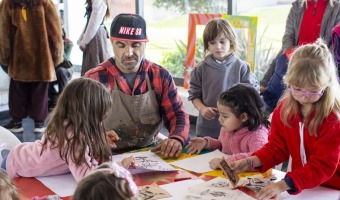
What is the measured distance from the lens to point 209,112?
2.79m

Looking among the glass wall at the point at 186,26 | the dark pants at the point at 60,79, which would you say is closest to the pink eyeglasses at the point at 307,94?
the glass wall at the point at 186,26

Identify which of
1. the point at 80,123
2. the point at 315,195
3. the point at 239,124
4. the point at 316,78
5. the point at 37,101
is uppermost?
the point at 316,78

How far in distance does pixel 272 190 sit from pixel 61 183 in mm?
798

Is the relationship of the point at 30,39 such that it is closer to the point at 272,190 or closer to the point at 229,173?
A: the point at 229,173

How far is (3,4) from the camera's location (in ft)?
15.5

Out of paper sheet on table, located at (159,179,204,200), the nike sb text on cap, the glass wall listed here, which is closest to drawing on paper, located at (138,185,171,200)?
paper sheet on table, located at (159,179,204,200)

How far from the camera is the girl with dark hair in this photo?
223 centimetres

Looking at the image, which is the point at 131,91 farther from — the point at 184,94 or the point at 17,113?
the point at 17,113

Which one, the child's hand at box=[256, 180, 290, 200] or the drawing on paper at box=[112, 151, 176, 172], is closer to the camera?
the child's hand at box=[256, 180, 290, 200]

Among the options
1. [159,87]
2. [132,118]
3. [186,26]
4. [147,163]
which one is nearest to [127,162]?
[147,163]

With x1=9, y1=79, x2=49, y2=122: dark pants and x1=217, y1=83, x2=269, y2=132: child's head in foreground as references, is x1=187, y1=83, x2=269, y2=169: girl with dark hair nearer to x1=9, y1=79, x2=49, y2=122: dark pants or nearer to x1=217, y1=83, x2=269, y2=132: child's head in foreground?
x1=217, y1=83, x2=269, y2=132: child's head in foreground

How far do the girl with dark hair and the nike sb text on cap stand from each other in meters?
0.51

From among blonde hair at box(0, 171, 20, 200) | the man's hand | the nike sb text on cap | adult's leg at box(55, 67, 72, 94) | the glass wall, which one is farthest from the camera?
adult's leg at box(55, 67, 72, 94)

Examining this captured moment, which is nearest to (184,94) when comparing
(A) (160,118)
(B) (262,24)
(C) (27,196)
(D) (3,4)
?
(B) (262,24)
